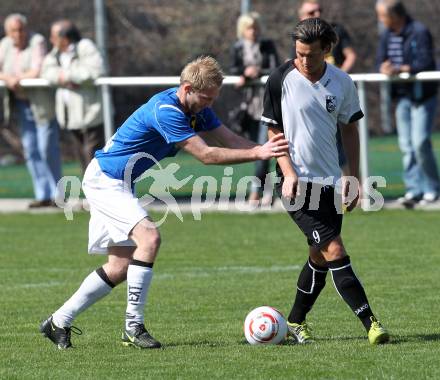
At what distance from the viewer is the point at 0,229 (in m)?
14.7

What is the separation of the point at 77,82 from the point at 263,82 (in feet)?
7.83

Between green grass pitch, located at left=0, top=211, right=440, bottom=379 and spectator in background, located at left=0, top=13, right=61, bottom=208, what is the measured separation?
77 centimetres

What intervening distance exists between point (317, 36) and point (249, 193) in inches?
363

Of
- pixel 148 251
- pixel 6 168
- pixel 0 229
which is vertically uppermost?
pixel 148 251

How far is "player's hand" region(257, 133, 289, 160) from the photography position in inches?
282

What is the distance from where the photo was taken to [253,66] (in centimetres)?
1536

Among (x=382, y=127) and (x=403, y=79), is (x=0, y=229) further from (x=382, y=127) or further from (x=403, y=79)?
(x=382, y=127)

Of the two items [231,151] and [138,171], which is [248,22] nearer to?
[138,171]

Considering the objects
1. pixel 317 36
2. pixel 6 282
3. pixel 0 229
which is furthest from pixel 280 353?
pixel 0 229

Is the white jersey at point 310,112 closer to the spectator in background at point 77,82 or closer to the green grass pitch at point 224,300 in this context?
the green grass pitch at point 224,300

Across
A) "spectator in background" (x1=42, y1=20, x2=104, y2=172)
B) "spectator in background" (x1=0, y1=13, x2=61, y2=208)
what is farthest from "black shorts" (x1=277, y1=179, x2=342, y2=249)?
"spectator in background" (x1=0, y1=13, x2=61, y2=208)

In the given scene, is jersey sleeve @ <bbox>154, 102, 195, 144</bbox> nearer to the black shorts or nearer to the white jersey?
the white jersey

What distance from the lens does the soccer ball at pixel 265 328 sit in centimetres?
766

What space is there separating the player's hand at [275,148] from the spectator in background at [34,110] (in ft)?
30.4
